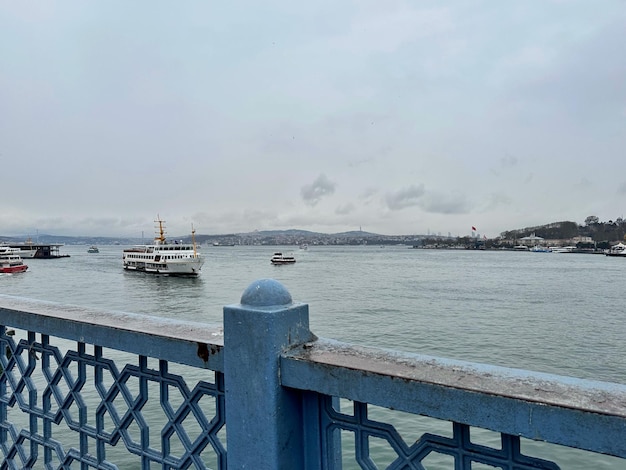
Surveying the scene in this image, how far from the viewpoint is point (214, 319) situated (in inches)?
1099

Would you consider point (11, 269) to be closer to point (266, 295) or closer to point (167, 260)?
point (167, 260)

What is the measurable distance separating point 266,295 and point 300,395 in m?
0.40

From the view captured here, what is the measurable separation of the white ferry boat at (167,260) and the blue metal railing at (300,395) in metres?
60.2

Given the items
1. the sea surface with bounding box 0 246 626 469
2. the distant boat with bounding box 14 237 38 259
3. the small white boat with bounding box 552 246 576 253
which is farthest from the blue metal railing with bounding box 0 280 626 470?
the small white boat with bounding box 552 246 576 253

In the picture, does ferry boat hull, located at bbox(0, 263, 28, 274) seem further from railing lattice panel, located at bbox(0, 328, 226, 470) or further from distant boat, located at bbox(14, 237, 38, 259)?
railing lattice panel, located at bbox(0, 328, 226, 470)

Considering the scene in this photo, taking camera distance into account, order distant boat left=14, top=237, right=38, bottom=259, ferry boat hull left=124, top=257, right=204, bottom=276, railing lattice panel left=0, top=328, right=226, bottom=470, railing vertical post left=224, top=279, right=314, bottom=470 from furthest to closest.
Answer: distant boat left=14, top=237, right=38, bottom=259, ferry boat hull left=124, top=257, right=204, bottom=276, railing lattice panel left=0, top=328, right=226, bottom=470, railing vertical post left=224, top=279, right=314, bottom=470

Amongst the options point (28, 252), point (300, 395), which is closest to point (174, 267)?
point (300, 395)

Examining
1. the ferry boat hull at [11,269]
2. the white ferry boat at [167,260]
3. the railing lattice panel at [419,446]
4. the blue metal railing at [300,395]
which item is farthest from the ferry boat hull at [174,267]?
the railing lattice panel at [419,446]

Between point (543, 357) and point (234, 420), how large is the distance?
20301 millimetres

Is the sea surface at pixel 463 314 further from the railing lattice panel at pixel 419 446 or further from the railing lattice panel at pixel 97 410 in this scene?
the railing lattice panel at pixel 419 446

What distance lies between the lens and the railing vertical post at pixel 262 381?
1.67 meters

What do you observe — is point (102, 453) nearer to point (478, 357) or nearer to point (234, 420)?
point (234, 420)

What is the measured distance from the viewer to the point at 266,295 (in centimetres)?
171

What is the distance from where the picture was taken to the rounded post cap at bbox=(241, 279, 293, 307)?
171 cm
